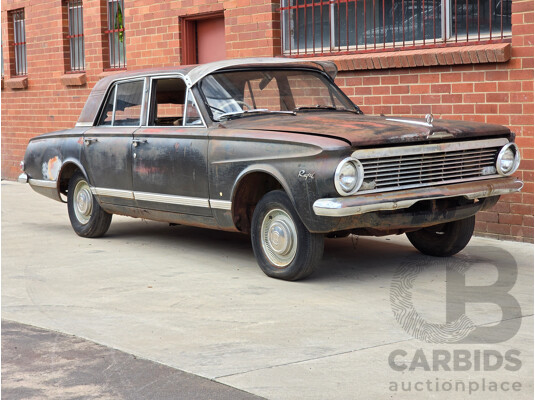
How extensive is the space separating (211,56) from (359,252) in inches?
219

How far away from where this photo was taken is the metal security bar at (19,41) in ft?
57.2

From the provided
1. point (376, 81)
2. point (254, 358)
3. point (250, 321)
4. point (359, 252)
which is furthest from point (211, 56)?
point (254, 358)

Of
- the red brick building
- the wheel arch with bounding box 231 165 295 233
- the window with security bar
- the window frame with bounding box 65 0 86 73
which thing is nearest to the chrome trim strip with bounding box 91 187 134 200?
the wheel arch with bounding box 231 165 295 233

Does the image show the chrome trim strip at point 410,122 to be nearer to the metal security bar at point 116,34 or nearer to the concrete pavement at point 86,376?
the concrete pavement at point 86,376

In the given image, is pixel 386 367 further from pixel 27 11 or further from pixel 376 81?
pixel 27 11

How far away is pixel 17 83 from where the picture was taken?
1700cm

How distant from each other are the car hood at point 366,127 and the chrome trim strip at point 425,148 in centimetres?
5

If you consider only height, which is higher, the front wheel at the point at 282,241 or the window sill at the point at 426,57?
the window sill at the point at 426,57

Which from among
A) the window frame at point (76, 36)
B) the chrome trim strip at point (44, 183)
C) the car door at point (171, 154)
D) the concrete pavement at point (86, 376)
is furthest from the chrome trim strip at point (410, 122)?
the window frame at point (76, 36)

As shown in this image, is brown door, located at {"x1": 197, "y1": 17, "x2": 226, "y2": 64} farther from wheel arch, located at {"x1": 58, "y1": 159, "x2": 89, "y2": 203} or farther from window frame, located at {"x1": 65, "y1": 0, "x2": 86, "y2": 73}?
wheel arch, located at {"x1": 58, "y1": 159, "x2": 89, "y2": 203}

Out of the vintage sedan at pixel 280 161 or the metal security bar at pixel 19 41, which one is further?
the metal security bar at pixel 19 41

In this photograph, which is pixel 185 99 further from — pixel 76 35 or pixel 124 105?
pixel 76 35

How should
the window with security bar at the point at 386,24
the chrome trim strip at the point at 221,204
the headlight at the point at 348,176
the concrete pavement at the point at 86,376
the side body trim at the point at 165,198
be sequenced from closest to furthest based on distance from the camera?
the concrete pavement at the point at 86,376, the headlight at the point at 348,176, the chrome trim strip at the point at 221,204, the side body trim at the point at 165,198, the window with security bar at the point at 386,24

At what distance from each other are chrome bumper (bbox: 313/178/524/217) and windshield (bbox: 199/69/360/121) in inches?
60.5
